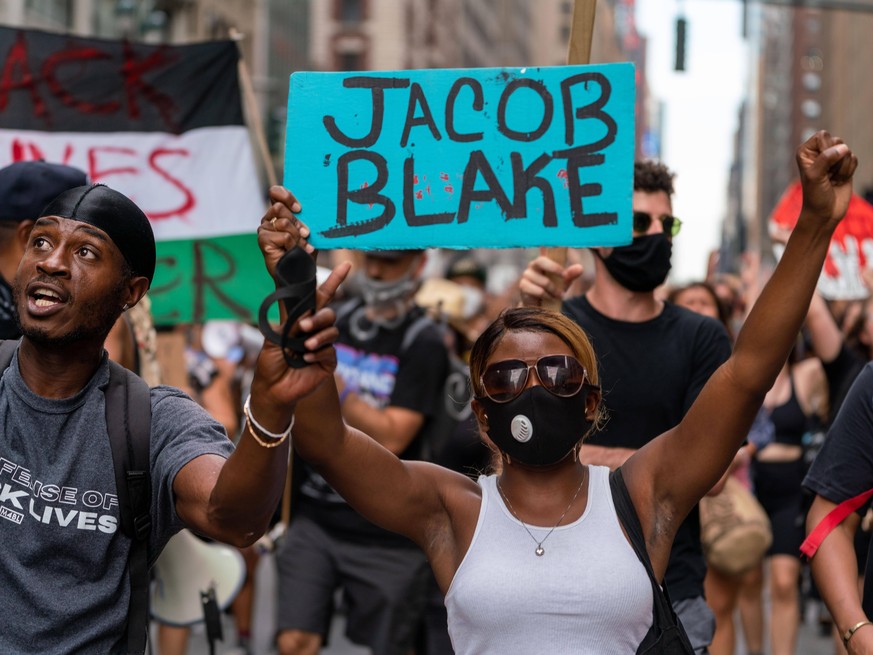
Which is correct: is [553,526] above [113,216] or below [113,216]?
below

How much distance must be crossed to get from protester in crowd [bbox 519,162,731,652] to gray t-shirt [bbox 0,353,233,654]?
5.97 ft

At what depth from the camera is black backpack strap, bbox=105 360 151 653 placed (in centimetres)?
328

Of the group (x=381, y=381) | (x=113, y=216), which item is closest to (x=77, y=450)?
(x=113, y=216)

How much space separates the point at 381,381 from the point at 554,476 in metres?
3.25

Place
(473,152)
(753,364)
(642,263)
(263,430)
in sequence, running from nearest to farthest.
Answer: (263,430) < (753,364) < (473,152) < (642,263)

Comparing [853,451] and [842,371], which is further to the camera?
[842,371]

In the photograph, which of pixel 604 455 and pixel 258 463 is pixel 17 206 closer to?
pixel 258 463

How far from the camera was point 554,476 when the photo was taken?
3.58m

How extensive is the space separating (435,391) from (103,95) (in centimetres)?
217

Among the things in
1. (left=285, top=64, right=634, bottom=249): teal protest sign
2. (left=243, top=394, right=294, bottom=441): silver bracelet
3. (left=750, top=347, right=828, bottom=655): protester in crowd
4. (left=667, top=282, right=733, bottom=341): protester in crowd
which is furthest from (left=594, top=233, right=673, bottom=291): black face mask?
(left=750, top=347, right=828, bottom=655): protester in crowd

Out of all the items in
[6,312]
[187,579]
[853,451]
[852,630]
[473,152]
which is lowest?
[187,579]

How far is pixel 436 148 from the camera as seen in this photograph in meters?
3.95

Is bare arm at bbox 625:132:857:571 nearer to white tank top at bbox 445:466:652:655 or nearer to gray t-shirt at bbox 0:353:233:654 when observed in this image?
white tank top at bbox 445:466:652:655

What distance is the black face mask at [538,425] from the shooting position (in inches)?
138
